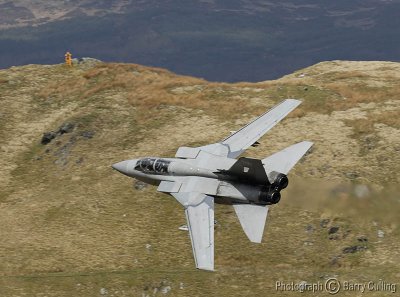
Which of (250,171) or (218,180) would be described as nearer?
(250,171)

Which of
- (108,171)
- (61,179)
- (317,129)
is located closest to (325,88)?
(317,129)

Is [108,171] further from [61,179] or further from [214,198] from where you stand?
[214,198]

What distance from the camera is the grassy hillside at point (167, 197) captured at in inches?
1216

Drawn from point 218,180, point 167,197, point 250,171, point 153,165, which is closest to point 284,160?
point 250,171

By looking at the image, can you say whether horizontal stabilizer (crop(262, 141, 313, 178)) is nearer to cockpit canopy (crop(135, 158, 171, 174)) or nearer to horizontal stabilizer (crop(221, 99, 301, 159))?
horizontal stabilizer (crop(221, 99, 301, 159))

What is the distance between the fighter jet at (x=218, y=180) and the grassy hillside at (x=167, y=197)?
4.13 m

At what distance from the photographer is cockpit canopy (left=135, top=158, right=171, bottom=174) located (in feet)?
109

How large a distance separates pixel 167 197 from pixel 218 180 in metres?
7.77

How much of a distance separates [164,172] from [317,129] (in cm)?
1615

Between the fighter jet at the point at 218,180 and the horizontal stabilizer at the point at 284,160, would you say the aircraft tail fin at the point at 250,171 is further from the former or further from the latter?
the horizontal stabilizer at the point at 284,160

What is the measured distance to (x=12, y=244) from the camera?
3406 centimetres

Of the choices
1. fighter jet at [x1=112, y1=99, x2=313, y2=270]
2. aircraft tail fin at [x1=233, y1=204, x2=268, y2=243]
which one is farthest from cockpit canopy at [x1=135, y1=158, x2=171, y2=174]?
aircraft tail fin at [x1=233, y1=204, x2=268, y2=243]

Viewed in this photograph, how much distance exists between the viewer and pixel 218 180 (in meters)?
30.9

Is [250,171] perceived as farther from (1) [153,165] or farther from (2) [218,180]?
(1) [153,165]
